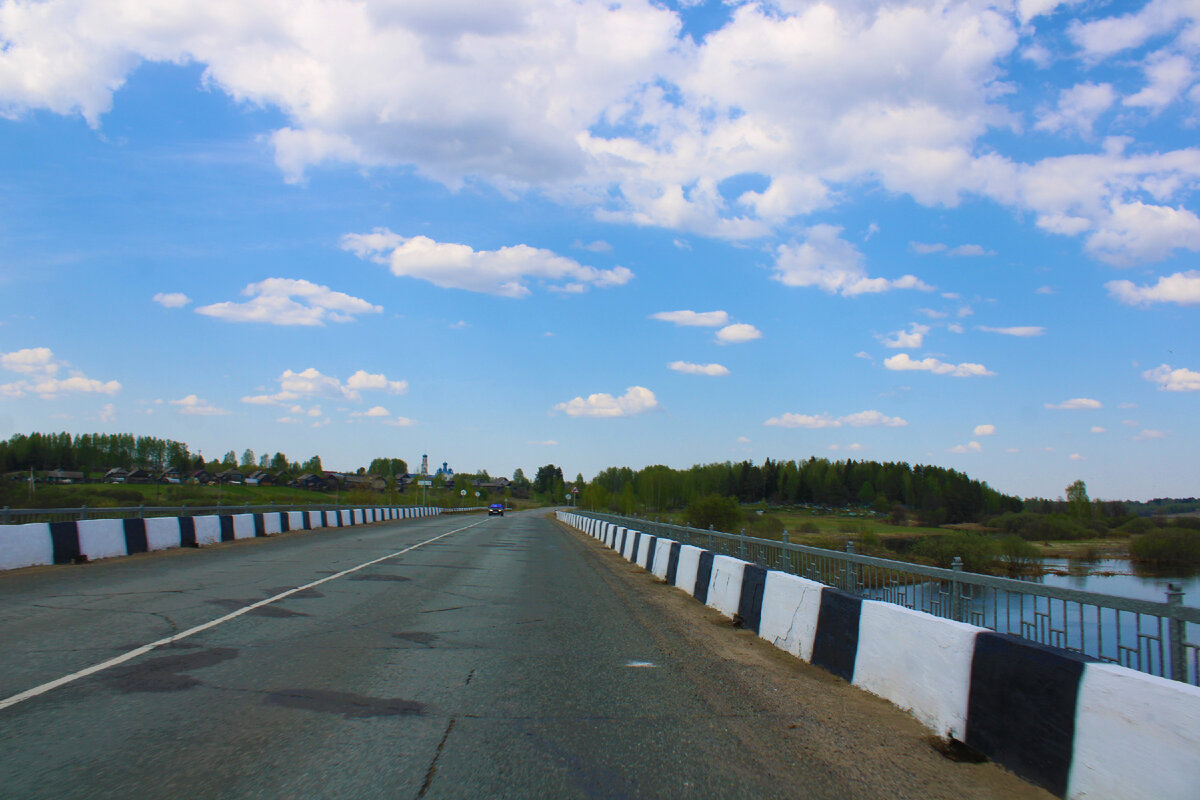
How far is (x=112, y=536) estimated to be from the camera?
17203mm

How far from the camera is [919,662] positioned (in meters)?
5.61

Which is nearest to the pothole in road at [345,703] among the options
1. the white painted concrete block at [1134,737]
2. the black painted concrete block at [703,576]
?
the white painted concrete block at [1134,737]

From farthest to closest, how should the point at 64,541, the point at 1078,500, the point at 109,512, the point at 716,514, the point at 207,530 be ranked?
the point at 1078,500
the point at 716,514
the point at 207,530
the point at 109,512
the point at 64,541

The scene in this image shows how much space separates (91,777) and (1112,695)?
5.21 meters

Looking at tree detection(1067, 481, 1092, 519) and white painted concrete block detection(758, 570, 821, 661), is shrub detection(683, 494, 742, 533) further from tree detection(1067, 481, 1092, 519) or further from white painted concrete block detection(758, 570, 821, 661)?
white painted concrete block detection(758, 570, 821, 661)

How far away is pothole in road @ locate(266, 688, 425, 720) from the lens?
5.28 meters

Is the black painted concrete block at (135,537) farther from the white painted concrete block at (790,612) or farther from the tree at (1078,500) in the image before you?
the tree at (1078,500)

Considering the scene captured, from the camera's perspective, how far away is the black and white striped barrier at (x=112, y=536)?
14.5 meters

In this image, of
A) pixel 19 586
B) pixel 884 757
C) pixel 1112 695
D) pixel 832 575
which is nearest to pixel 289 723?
pixel 884 757

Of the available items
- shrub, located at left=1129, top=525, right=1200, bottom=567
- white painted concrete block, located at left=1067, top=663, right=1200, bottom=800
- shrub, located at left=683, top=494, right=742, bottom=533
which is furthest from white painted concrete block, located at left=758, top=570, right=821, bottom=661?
shrub, located at left=683, top=494, right=742, bottom=533

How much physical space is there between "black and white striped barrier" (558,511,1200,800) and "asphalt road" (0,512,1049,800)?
0.67ft

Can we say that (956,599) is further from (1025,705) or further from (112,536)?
(112,536)

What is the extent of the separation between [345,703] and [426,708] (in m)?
0.60

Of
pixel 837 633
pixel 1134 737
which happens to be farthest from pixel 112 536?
pixel 1134 737
